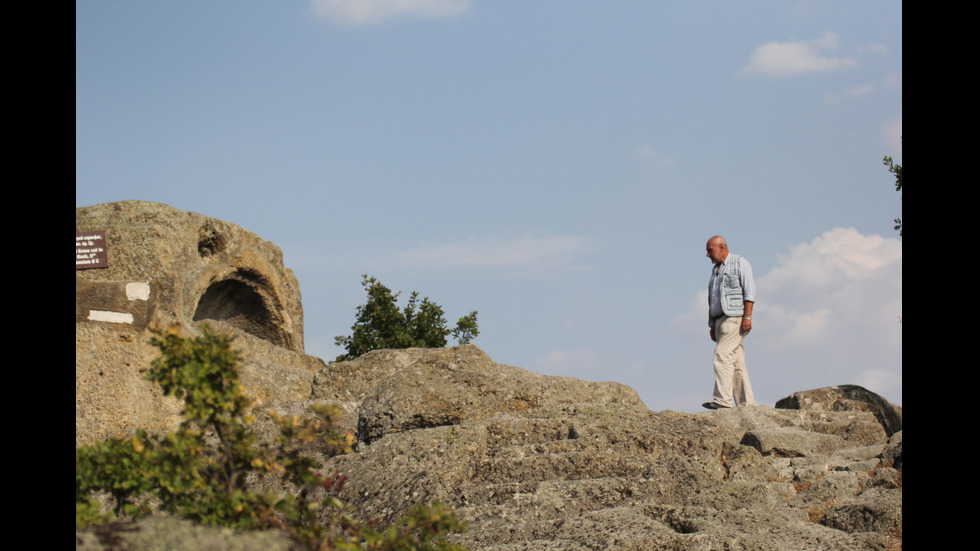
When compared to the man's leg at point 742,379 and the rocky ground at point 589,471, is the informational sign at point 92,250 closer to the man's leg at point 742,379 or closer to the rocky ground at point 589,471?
the rocky ground at point 589,471

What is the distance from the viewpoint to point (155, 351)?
8938 millimetres

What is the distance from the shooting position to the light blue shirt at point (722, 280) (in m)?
11.6

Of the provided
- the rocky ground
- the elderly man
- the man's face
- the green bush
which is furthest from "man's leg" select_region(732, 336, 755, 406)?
the green bush

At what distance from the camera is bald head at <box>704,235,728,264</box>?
468 inches

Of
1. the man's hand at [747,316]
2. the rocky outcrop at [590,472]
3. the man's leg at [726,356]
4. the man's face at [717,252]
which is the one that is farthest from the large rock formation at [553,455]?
the man's face at [717,252]

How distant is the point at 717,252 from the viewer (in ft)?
39.0

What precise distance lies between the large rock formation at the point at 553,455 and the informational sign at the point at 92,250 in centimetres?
86

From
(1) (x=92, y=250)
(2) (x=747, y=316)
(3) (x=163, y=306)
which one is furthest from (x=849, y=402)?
(1) (x=92, y=250)

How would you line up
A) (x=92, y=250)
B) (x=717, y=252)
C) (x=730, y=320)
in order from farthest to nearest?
(x=717, y=252) < (x=730, y=320) < (x=92, y=250)

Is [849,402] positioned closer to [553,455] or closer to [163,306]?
[553,455]

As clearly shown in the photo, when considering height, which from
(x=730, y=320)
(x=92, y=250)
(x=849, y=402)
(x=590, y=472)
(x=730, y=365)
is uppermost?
(x=92, y=250)

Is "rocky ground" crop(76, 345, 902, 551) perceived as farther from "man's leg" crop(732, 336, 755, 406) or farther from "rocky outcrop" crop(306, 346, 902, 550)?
"man's leg" crop(732, 336, 755, 406)

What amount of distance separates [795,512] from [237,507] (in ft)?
13.9

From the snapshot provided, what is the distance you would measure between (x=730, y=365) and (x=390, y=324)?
7811mm
